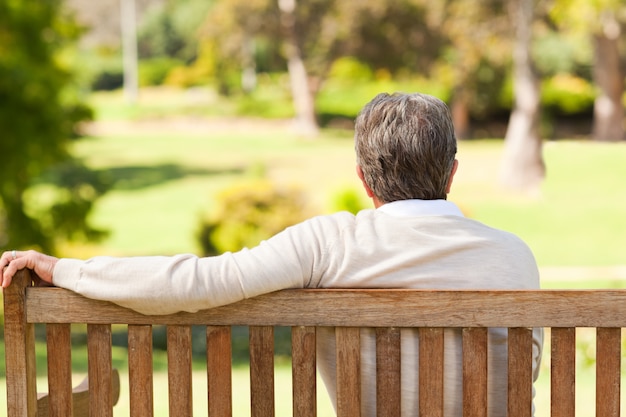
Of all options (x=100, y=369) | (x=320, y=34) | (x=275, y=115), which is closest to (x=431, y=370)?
(x=100, y=369)

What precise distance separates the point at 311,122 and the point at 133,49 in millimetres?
13174

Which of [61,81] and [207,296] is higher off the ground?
[61,81]

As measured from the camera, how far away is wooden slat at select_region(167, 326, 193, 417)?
1.77 metres

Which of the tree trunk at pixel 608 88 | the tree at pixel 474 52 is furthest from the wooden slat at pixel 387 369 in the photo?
the tree trunk at pixel 608 88

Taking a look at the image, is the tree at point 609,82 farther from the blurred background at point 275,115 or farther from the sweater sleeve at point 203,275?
the sweater sleeve at point 203,275

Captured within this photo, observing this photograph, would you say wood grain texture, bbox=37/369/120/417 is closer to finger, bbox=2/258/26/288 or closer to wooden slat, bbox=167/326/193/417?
wooden slat, bbox=167/326/193/417

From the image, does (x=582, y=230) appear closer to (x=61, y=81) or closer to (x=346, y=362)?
(x=61, y=81)

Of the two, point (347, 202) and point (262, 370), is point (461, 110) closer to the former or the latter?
point (347, 202)

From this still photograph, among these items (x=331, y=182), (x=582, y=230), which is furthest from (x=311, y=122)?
(x=582, y=230)

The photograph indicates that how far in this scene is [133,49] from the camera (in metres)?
43.8

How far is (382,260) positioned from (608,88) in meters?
29.4

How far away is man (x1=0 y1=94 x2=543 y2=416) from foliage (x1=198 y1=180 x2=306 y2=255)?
34.5ft

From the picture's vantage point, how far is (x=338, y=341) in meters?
1.74

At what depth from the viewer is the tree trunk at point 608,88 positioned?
2879cm
